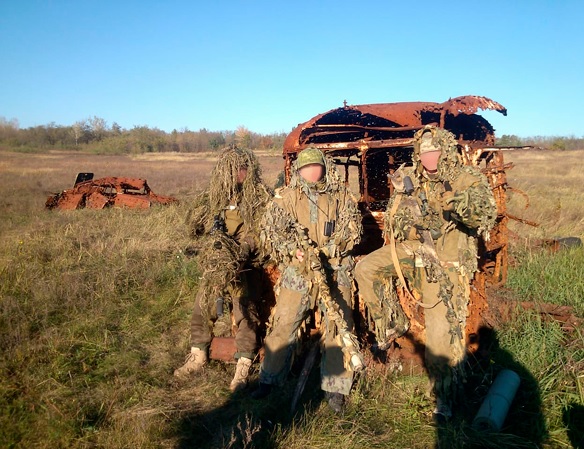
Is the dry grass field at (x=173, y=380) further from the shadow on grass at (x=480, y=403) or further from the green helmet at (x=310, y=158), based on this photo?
the green helmet at (x=310, y=158)

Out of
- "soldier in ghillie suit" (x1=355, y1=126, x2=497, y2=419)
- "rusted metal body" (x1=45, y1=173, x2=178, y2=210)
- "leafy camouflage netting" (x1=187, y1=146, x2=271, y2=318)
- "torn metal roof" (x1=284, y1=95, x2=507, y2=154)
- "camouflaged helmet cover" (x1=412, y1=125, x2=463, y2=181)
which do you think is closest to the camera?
"soldier in ghillie suit" (x1=355, y1=126, x2=497, y2=419)

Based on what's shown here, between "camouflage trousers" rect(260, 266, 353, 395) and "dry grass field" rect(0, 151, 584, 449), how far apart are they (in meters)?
0.21

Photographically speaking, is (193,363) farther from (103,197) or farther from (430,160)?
(103,197)

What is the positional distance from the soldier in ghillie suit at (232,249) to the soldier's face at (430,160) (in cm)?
142

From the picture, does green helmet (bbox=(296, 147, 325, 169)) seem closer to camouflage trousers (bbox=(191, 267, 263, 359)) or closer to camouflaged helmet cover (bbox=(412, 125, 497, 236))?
camouflaged helmet cover (bbox=(412, 125, 497, 236))

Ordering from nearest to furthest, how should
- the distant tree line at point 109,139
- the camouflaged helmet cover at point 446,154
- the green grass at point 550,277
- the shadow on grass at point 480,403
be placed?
1. the shadow on grass at point 480,403
2. the camouflaged helmet cover at point 446,154
3. the green grass at point 550,277
4. the distant tree line at point 109,139

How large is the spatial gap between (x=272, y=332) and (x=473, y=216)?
5.69 ft

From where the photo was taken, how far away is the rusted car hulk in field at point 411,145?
4.16 meters

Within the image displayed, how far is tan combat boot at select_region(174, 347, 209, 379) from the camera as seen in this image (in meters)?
4.09

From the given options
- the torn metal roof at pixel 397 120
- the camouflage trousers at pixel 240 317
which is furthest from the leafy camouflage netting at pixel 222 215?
the torn metal roof at pixel 397 120

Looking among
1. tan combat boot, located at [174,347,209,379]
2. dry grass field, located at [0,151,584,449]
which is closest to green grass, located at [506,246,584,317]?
dry grass field, located at [0,151,584,449]

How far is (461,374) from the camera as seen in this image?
3340mm

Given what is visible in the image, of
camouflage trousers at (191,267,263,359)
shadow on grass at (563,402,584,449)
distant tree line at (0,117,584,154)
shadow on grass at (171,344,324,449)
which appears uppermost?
distant tree line at (0,117,584,154)

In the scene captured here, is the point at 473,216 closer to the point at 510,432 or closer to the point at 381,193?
the point at 510,432
